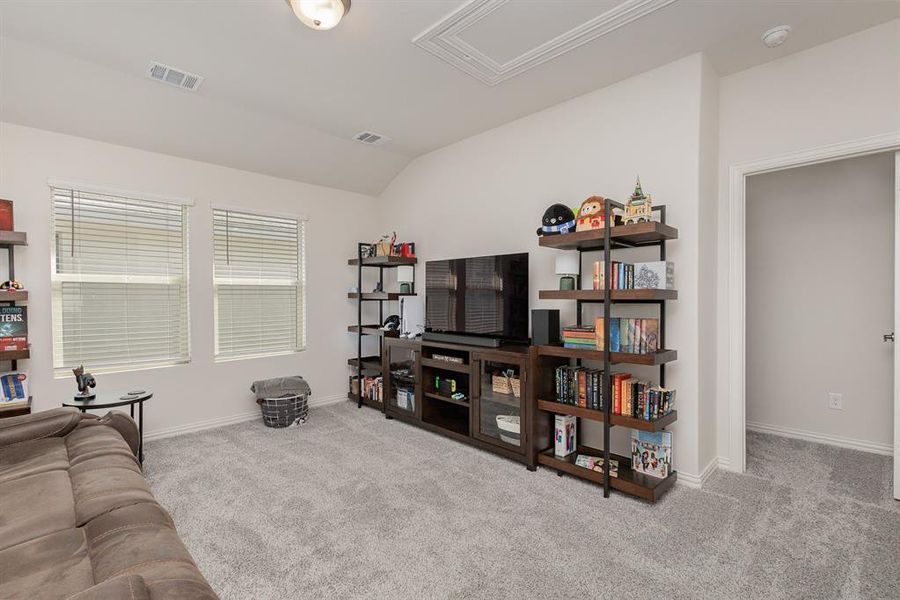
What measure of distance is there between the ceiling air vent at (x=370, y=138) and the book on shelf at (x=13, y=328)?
280 cm

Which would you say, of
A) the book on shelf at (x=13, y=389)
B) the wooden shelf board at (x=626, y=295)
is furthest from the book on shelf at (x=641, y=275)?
the book on shelf at (x=13, y=389)

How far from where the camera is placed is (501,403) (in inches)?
123

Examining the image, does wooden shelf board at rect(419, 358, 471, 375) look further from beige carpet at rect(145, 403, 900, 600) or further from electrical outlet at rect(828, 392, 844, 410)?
electrical outlet at rect(828, 392, 844, 410)

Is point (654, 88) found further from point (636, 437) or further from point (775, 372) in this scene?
point (775, 372)

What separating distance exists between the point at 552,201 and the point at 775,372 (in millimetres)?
2398

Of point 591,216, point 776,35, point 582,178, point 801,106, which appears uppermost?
point 776,35

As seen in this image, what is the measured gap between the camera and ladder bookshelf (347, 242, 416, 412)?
4.39m

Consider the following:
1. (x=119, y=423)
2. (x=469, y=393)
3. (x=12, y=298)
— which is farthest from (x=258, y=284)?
(x=469, y=393)

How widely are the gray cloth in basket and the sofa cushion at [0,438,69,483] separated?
78.2 inches

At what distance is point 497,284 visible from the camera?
3.37m

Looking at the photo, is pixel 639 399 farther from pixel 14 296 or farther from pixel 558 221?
pixel 14 296

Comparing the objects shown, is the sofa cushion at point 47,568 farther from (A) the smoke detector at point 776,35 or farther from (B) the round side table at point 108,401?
(A) the smoke detector at point 776,35

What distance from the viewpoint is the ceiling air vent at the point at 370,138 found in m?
3.88

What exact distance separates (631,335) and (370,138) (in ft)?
9.44
